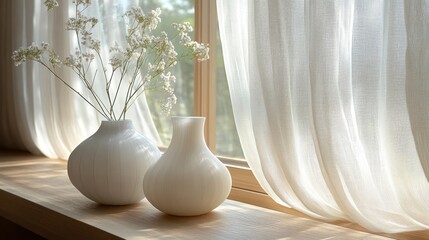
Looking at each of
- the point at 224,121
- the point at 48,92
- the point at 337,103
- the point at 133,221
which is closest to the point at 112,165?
the point at 133,221

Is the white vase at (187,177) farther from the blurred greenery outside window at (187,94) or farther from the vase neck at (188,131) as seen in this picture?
the blurred greenery outside window at (187,94)

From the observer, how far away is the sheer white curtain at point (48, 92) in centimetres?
213

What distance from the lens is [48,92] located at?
95.9 inches

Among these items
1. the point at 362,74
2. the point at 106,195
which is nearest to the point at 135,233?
the point at 106,195

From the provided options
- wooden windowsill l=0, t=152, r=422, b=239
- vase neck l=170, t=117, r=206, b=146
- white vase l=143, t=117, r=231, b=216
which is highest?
vase neck l=170, t=117, r=206, b=146

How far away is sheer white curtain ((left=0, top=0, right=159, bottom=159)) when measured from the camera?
7.00ft

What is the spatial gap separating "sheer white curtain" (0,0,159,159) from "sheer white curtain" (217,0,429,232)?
696mm

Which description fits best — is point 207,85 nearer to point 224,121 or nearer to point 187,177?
point 224,121

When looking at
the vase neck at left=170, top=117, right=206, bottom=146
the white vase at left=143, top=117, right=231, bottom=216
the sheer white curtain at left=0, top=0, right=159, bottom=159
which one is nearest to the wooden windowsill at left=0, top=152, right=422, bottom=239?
the white vase at left=143, top=117, right=231, bottom=216

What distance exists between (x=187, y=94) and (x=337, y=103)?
2.64 ft

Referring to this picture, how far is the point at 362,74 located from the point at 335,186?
267 millimetres

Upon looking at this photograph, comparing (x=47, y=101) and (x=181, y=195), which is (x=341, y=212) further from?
(x=47, y=101)

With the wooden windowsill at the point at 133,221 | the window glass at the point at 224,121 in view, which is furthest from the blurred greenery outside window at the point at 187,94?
the wooden windowsill at the point at 133,221

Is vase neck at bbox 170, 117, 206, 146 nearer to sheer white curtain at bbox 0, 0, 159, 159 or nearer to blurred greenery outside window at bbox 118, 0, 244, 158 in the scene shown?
blurred greenery outside window at bbox 118, 0, 244, 158
